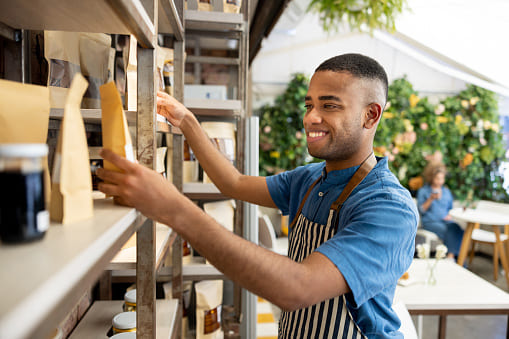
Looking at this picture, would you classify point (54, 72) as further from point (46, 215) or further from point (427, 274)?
point (427, 274)

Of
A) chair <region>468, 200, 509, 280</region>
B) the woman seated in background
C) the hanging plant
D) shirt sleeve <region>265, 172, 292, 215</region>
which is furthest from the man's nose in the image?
chair <region>468, 200, 509, 280</region>

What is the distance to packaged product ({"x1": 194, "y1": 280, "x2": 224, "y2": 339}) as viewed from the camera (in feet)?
6.27

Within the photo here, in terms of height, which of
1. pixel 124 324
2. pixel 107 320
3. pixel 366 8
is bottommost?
pixel 107 320

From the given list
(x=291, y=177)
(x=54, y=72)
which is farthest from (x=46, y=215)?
(x=291, y=177)

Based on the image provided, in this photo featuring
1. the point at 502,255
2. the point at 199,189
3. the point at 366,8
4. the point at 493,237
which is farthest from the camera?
the point at 493,237

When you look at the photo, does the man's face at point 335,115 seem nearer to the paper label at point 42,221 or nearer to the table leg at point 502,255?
the paper label at point 42,221

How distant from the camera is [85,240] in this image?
45cm

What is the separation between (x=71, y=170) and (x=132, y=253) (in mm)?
684

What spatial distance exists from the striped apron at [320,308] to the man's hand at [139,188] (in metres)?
0.63

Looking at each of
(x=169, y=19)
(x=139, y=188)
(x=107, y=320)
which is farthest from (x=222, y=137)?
(x=139, y=188)

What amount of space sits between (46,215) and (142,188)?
0.73ft

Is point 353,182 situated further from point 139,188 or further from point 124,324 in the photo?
point 124,324

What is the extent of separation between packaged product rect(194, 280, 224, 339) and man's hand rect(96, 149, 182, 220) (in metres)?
1.39

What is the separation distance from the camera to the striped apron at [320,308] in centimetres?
105
